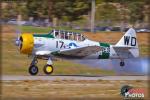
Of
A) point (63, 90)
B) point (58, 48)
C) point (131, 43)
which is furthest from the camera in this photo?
point (131, 43)

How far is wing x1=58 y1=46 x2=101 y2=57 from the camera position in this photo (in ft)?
78.5

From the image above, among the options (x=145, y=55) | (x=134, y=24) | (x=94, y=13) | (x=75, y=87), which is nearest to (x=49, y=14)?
(x=94, y=13)

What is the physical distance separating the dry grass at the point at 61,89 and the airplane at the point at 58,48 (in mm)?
4745

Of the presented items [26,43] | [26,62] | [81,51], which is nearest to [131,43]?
[81,51]

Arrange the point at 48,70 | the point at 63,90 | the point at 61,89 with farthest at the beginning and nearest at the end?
the point at 48,70 < the point at 61,89 < the point at 63,90

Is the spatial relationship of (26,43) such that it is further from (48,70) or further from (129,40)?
(129,40)

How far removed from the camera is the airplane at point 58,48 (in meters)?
23.8

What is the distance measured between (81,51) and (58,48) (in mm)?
1205

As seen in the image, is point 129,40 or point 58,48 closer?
point 58,48

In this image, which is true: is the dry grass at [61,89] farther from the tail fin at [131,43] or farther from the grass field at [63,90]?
the tail fin at [131,43]

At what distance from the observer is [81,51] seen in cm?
2439

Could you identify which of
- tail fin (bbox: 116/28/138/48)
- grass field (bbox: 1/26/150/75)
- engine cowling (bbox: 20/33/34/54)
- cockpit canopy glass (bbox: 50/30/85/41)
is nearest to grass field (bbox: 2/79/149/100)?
engine cowling (bbox: 20/33/34/54)

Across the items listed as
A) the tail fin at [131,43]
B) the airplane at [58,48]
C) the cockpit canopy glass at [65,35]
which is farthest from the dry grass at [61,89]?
the tail fin at [131,43]

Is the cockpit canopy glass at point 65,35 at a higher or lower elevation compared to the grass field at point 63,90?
higher
